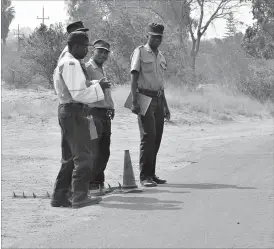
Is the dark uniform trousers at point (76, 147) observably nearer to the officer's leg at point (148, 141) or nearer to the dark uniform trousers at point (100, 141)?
the dark uniform trousers at point (100, 141)

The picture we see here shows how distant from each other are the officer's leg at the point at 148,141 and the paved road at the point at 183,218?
0.42 meters

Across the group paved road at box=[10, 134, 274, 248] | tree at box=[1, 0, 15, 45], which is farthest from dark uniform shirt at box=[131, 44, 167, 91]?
tree at box=[1, 0, 15, 45]

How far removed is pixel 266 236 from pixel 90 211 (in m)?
1.96

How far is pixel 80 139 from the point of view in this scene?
8.49 m

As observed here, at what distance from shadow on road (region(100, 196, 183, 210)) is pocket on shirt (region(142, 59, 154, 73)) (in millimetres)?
1921

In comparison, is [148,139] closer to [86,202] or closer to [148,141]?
[148,141]

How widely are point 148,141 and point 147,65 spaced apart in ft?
3.26

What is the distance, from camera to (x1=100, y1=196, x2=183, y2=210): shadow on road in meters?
8.52

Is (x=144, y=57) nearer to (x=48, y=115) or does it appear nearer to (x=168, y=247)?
A: (x=168, y=247)

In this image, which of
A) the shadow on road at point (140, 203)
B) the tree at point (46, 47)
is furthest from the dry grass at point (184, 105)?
the shadow on road at point (140, 203)

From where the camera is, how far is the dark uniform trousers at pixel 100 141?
9.66 m

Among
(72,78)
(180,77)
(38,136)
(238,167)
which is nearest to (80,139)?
(72,78)

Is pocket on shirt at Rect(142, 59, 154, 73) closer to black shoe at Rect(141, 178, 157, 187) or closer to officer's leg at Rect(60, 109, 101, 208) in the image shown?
black shoe at Rect(141, 178, 157, 187)

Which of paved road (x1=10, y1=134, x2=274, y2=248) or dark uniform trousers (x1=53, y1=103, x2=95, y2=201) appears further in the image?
dark uniform trousers (x1=53, y1=103, x2=95, y2=201)
